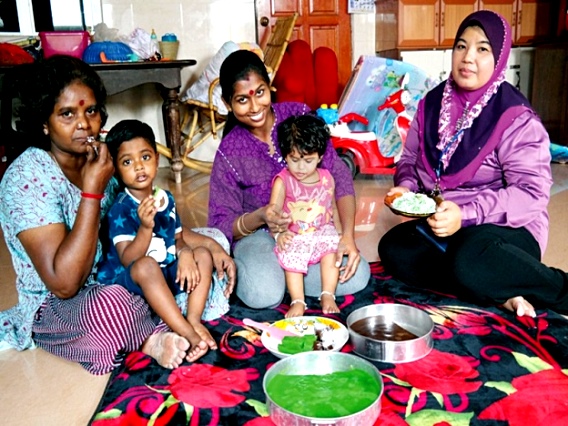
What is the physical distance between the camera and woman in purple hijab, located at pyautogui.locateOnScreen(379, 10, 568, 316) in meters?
1.78

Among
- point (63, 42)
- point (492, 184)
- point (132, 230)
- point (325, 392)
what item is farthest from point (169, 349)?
point (63, 42)

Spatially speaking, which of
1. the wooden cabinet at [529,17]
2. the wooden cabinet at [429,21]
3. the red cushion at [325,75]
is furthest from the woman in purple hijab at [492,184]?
the wooden cabinet at [529,17]

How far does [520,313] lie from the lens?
5.97 ft

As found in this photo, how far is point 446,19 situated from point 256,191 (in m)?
3.87

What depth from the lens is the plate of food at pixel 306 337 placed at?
5.19 feet

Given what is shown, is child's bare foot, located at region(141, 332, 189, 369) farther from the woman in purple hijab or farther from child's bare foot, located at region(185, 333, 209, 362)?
the woman in purple hijab

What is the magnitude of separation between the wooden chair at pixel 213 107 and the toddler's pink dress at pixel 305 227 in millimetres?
2275

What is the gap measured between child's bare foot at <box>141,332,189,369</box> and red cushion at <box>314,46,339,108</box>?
3481 mm

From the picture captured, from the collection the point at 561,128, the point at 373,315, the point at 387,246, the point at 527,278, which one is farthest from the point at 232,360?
the point at 561,128

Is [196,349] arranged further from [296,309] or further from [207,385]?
[296,309]

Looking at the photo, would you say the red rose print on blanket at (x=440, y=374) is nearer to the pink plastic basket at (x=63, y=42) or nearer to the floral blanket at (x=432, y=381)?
the floral blanket at (x=432, y=381)

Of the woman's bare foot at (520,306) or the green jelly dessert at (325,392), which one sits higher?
the green jelly dessert at (325,392)

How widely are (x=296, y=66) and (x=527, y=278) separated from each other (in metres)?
3.20

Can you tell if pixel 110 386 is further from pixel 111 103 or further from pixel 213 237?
pixel 111 103
